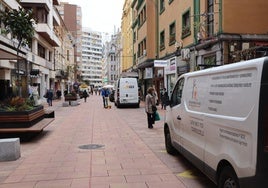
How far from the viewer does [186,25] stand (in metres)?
23.2

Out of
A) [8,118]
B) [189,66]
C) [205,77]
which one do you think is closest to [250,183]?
[205,77]

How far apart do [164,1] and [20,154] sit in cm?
2352

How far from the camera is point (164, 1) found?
97.5ft

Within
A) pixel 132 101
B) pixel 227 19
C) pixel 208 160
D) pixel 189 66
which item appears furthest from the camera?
pixel 132 101

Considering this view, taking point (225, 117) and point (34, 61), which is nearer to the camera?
point (225, 117)

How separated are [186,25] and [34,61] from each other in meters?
17.4

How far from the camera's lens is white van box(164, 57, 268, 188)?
13.1ft

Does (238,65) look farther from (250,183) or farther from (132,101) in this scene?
(132,101)

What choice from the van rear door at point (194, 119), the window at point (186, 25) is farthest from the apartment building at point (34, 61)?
the van rear door at point (194, 119)

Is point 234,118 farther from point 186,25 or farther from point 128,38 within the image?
point 128,38

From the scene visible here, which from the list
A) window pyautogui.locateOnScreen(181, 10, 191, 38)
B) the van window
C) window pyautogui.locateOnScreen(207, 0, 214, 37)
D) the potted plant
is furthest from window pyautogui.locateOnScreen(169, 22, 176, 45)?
the van window

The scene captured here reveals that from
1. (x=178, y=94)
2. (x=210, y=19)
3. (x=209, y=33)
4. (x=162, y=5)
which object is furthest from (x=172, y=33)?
(x=178, y=94)

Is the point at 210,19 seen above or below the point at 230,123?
above

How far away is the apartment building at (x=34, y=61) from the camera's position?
24.7 m
